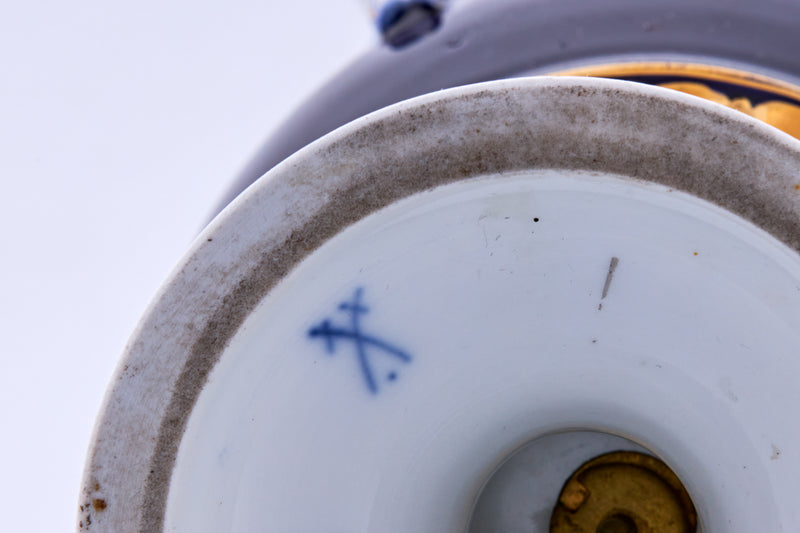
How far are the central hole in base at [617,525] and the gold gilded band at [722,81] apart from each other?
1645mm

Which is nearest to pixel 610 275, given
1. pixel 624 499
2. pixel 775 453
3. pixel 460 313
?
pixel 460 313

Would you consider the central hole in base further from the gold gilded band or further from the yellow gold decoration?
the gold gilded band

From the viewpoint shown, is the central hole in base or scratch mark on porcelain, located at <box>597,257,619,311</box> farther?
the central hole in base

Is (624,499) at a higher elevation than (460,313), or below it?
below

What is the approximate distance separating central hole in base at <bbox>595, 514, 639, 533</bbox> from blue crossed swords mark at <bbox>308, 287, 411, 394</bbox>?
39.4 inches

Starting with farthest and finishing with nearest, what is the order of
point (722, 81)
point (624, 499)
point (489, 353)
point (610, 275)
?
point (722, 81)
point (624, 499)
point (489, 353)
point (610, 275)

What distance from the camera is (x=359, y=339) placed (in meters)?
1.56

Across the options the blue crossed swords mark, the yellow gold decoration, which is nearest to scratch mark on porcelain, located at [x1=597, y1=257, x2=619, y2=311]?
the blue crossed swords mark

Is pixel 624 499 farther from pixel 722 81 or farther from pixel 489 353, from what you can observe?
pixel 722 81

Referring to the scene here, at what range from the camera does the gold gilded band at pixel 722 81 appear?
2.66 metres

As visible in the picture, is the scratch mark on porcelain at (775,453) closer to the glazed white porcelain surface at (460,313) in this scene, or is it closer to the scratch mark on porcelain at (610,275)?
the glazed white porcelain surface at (460,313)

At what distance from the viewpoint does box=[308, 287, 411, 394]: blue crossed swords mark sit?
150 centimetres

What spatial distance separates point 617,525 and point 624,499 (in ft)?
0.32

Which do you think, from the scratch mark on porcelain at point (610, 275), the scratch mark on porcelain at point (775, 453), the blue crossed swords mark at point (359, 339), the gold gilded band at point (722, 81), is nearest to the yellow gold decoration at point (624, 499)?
the scratch mark on porcelain at point (775, 453)
